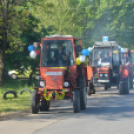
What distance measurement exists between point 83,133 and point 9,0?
10.5m

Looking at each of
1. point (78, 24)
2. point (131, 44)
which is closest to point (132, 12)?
point (131, 44)

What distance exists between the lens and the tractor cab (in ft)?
61.4

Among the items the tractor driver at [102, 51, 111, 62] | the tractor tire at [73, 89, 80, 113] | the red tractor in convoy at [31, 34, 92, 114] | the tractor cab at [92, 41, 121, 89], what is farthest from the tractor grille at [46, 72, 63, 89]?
the tractor driver at [102, 51, 111, 62]

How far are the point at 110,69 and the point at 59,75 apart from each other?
7768 millimetres

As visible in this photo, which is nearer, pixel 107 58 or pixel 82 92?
pixel 82 92

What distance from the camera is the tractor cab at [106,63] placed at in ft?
61.4

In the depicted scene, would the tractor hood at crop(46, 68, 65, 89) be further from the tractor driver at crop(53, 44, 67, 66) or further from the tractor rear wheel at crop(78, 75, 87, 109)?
the tractor rear wheel at crop(78, 75, 87, 109)

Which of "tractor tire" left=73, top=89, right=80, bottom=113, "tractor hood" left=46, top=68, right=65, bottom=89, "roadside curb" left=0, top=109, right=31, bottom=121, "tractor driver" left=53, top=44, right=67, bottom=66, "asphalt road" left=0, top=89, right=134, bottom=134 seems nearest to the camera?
"asphalt road" left=0, top=89, right=134, bottom=134

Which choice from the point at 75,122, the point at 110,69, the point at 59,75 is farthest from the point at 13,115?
the point at 110,69

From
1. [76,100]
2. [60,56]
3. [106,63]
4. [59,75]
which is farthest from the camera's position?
[106,63]

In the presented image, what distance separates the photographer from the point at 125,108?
12.8 metres

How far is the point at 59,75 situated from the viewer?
1141 cm

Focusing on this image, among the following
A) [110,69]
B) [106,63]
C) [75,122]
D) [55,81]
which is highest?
[106,63]

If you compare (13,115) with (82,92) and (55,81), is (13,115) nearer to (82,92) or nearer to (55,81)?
(55,81)
